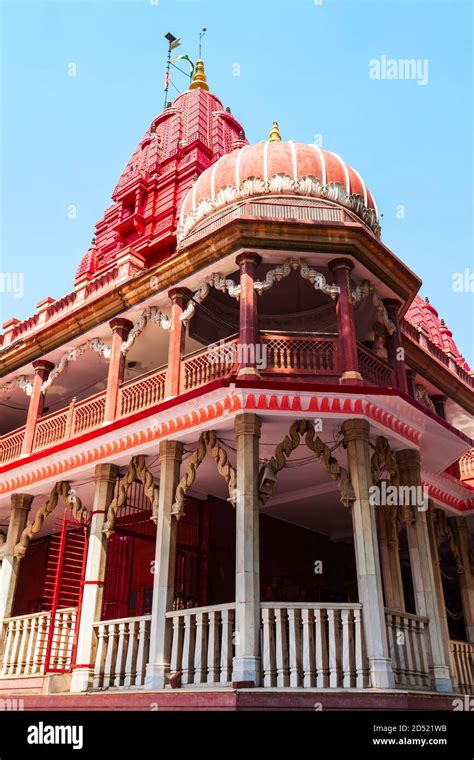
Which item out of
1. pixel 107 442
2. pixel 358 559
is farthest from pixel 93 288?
pixel 358 559

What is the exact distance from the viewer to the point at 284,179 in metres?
14.5

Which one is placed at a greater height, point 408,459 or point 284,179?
point 284,179

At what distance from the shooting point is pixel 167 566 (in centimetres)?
1105

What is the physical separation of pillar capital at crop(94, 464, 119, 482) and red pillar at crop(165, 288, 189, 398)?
80.8 inches

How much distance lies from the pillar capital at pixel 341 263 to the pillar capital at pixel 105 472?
595cm

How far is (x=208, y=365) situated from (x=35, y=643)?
659 centimetres

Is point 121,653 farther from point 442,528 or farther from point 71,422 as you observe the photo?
point 442,528

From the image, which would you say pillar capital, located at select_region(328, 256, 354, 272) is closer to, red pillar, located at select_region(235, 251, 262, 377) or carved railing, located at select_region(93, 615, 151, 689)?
red pillar, located at select_region(235, 251, 262, 377)

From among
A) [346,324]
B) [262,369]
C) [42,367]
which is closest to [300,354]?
[262,369]

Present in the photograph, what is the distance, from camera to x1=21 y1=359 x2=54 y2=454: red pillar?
1574 centimetres

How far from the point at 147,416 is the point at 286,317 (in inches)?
198
